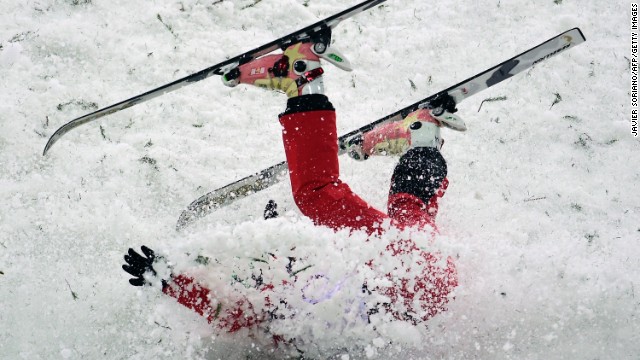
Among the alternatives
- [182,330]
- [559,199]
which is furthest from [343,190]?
[559,199]

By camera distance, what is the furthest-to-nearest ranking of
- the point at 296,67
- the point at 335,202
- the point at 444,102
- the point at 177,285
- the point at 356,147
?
1. the point at 356,147
2. the point at 444,102
3. the point at 296,67
4. the point at 335,202
5. the point at 177,285

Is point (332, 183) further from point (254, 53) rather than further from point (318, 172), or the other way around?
point (254, 53)

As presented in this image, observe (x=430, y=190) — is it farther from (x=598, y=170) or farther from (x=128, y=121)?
(x=128, y=121)

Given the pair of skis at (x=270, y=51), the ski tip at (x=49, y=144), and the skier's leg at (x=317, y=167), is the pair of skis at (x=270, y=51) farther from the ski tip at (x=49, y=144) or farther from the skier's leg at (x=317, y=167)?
the skier's leg at (x=317, y=167)

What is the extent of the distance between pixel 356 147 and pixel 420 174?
59 centimetres

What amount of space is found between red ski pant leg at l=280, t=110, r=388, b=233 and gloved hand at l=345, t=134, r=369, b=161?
2.05 feet

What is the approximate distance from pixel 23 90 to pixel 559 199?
3583mm

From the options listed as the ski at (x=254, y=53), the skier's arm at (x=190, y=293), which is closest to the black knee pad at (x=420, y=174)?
the ski at (x=254, y=53)

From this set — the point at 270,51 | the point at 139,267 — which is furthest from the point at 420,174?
the point at 139,267

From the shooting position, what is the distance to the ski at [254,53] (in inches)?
101

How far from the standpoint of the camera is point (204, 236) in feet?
6.41

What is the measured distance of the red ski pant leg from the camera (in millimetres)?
2377

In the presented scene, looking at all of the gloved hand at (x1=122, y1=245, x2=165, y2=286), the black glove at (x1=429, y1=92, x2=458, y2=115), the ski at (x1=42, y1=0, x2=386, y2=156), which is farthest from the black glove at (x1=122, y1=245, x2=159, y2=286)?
the black glove at (x1=429, y1=92, x2=458, y2=115)

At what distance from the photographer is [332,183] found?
8.02 ft
